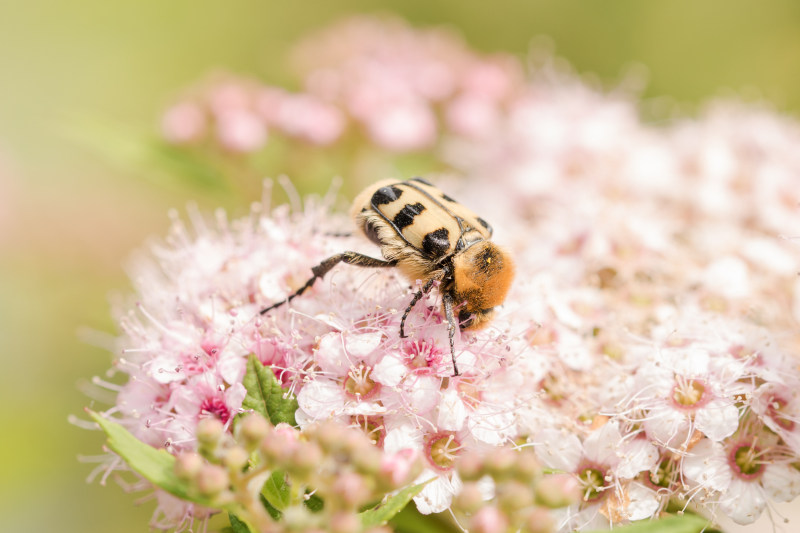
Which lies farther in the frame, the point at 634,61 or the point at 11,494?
the point at 634,61

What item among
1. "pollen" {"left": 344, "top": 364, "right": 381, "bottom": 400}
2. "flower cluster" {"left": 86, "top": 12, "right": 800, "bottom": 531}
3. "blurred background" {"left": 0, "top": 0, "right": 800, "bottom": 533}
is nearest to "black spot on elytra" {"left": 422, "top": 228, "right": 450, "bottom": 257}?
"flower cluster" {"left": 86, "top": 12, "right": 800, "bottom": 531}

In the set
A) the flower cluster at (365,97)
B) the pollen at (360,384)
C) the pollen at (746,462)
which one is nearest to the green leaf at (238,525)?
the pollen at (360,384)

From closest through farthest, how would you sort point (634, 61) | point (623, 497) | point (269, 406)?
point (269, 406) → point (623, 497) → point (634, 61)

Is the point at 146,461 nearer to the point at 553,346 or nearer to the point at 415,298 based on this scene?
the point at 415,298

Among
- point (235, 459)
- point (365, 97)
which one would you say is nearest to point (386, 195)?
point (235, 459)

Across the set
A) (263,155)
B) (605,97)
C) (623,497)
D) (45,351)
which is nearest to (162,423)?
(623,497)

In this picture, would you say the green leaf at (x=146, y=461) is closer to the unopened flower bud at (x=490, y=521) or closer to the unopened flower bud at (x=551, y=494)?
the unopened flower bud at (x=490, y=521)

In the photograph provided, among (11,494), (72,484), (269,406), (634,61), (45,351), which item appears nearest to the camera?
(269,406)

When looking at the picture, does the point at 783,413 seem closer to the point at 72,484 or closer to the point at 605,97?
the point at 605,97
